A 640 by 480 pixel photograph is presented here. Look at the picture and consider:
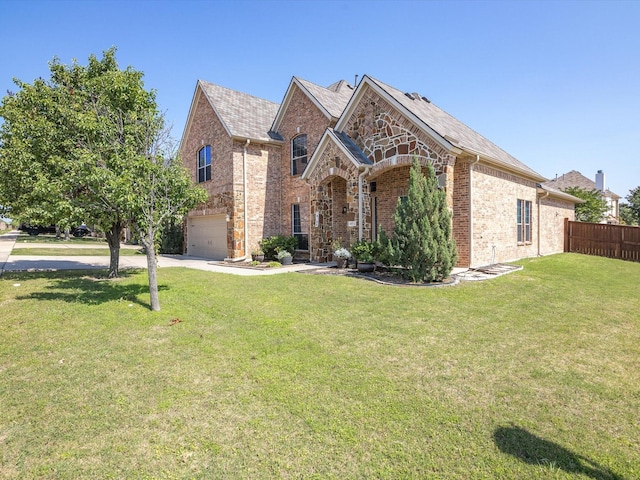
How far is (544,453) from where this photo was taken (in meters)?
2.80

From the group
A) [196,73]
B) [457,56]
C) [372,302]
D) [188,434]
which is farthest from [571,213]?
[188,434]

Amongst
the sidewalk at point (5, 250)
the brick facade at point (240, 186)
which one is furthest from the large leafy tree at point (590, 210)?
the sidewalk at point (5, 250)

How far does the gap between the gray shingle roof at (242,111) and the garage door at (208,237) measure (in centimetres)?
460

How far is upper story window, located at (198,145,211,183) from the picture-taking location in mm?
19109

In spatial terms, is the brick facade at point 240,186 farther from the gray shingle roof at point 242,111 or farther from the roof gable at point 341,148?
the roof gable at point 341,148

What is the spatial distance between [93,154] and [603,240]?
23344mm

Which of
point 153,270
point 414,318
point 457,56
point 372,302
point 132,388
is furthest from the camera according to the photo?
point 457,56

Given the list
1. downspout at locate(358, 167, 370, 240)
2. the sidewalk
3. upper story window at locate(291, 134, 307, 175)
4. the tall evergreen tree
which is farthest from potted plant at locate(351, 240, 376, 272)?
the sidewalk

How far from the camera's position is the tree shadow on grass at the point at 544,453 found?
104 inches

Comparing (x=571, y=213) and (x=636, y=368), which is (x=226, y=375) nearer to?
(x=636, y=368)

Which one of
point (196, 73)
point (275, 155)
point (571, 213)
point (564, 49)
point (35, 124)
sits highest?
point (196, 73)

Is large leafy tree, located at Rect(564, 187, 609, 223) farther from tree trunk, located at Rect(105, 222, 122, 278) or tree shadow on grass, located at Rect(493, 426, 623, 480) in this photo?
tree trunk, located at Rect(105, 222, 122, 278)

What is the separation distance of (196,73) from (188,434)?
20614 millimetres

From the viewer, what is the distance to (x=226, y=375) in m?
4.16
